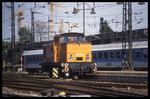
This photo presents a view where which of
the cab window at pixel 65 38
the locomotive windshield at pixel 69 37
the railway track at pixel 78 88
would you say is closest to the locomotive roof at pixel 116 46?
the locomotive windshield at pixel 69 37

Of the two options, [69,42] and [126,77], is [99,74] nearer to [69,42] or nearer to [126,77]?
[126,77]

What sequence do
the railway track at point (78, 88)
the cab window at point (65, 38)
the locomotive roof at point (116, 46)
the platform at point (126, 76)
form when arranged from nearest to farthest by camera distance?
the railway track at point (78, 88)
the platform at point (126, 76)
the cab window at point (65, 38)
the locomotive roof at point (116, 46)

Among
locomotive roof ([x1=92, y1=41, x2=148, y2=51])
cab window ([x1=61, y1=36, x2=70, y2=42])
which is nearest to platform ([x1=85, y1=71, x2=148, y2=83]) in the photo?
cab window ([x1=61, y1=36, x2=70, y2=42])

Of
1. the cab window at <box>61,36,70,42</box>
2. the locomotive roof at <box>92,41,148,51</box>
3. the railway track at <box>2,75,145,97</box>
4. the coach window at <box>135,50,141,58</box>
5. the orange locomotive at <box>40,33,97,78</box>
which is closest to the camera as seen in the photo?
the railway track at <box>2,75,145,97</box>

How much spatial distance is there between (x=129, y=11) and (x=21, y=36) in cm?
5534

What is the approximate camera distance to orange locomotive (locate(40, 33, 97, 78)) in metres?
16.8

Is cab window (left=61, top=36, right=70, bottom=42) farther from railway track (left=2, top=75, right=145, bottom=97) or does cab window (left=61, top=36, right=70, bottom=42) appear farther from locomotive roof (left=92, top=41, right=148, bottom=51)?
locomotive roof (left=92, top=41, right=148, bottom=51)

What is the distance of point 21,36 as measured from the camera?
71250mm

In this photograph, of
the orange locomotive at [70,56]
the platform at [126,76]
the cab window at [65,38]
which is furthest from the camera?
the cab window at [65,38]

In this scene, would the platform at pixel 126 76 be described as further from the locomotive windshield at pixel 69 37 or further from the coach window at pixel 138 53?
the coach window at pixel 138 53

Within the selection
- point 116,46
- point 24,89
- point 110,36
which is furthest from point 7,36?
point 24,89

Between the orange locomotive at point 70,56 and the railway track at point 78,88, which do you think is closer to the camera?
the railway track at point 78,88

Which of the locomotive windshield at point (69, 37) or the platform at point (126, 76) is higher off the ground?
the locomotive windshield at point (69, 37)

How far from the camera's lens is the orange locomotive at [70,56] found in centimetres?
1678
